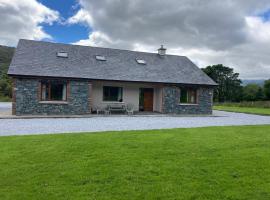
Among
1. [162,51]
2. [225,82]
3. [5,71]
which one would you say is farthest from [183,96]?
[225,82]

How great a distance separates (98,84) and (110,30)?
6.34m

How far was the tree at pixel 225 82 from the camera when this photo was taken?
2191 inches

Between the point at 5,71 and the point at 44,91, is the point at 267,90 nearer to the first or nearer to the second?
the point at 44,91

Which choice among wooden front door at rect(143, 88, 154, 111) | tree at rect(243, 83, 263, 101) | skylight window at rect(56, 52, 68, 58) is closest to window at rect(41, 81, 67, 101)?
skylight window at rect(56, 52, 68, 58)

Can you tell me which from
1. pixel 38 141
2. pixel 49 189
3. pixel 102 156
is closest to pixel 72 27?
pixel 38 141

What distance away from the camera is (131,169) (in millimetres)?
4887

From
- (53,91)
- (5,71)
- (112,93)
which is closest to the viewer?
(53,91)

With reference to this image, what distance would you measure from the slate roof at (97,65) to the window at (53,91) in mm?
761

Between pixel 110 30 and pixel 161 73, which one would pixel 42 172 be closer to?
pixel 161 73

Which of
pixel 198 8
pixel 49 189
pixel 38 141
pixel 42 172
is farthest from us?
pixel 198 8

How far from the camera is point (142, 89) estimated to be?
20.8 meters

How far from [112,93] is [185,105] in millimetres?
6180

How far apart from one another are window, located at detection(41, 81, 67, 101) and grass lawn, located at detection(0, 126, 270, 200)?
9.03 m

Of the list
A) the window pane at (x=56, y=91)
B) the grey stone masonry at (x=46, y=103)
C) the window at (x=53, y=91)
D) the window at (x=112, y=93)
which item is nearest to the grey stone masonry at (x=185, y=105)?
the window at (x=112, y=93)
